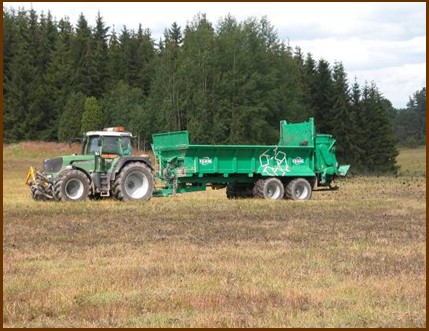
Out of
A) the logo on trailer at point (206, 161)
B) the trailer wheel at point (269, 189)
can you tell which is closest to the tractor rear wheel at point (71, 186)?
the logo on trailer at point (206, 161)

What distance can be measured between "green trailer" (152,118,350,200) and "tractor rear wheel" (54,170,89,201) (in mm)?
2778

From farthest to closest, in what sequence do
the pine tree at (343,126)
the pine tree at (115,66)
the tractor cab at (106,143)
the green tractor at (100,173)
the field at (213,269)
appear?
the pine tree at (115,66) < the pine tree at (343,126) < the tractor cab at (106,143) < the green tractor at (100,173) < the field at (213,269)

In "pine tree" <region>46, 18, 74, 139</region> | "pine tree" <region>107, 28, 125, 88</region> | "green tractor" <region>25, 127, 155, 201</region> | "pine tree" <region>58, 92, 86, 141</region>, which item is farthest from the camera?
"pine tree" <region>107, 28, 125, 88</region>

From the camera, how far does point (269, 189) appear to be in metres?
24.5

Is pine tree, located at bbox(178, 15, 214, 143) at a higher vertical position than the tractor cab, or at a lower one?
higher

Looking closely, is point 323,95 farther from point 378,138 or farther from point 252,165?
point 252,165

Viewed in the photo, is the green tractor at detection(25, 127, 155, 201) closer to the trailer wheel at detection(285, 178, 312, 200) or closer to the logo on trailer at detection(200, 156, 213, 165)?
the logo on trailer at detection(200, 156, 213, 165)

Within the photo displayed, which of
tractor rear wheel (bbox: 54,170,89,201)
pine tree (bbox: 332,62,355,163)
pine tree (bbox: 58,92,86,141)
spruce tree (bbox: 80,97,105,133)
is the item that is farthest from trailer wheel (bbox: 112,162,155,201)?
pine tree (bbox: 58,92,86,141)

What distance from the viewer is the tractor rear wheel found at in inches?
830

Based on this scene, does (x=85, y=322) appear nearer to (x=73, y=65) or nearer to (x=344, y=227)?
(x=344, y=227)

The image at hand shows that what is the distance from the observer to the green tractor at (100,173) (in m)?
21.4

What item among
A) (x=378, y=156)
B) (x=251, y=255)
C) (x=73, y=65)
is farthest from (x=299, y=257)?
(x=73, y=65)

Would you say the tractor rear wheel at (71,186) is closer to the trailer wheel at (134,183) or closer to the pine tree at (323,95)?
the trailer wheel at (134,183)

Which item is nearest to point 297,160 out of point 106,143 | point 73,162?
point 106,143
